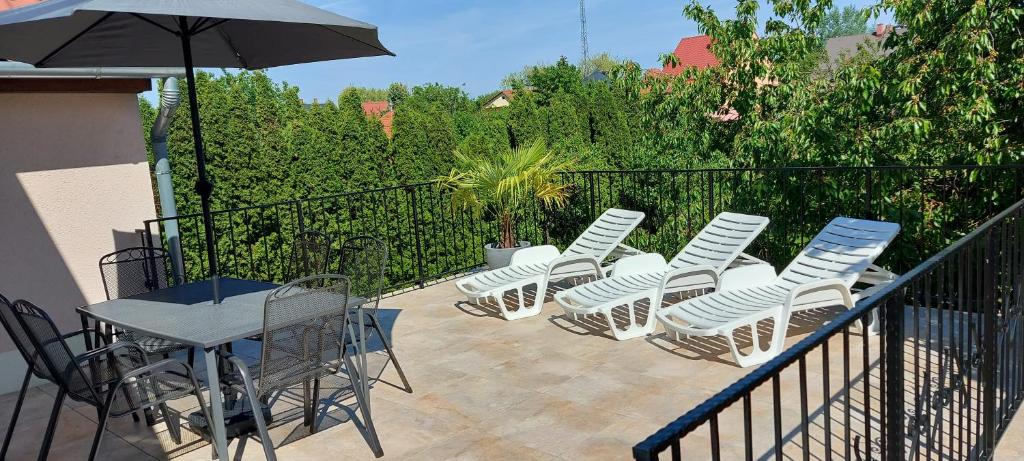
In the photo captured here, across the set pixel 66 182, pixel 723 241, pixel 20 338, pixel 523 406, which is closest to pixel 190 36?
pixel 20 338

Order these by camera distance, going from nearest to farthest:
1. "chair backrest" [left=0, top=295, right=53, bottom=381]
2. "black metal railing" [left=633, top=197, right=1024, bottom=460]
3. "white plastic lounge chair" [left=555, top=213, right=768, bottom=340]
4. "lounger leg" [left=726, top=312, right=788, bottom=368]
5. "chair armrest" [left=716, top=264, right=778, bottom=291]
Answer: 1. "black metal railing" [left=633, top=197, right=1024, bottom=460]
2. "chair backrest" [left=0, top=295, right=53, bottom=381]
3. "lounger leg" [left=726, top=312, right=788, bottom=368]
4. "chair armrest" [left=716, top=264, right=778, bottom=291]
5. "white plastic lounge chair" [left=555, top=213, right=768, bottom=340]

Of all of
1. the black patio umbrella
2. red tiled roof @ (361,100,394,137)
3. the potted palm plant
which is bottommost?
the potted palm plant

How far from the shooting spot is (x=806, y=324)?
5.54 m

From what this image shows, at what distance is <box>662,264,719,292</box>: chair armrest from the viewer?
5.59 m

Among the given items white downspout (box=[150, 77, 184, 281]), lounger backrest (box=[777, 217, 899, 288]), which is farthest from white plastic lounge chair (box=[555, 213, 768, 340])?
white downspout (box=[150, 77, 184, 281])

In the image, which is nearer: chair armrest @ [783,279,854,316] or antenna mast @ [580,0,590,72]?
chair armrest @ [783,279,854,316]

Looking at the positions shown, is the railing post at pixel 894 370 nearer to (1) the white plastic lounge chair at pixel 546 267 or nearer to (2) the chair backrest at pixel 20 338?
(2) the chair backrest at pixel 20 338

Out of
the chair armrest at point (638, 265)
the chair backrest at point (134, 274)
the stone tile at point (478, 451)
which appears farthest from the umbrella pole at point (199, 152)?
the chair armrest at point (638, 265)

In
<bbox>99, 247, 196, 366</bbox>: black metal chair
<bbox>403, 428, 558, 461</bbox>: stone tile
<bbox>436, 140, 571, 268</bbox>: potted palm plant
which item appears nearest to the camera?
<bbox>403, 428, 558, 461</bbox>: stone tile

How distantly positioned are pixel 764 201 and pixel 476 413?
4.76m

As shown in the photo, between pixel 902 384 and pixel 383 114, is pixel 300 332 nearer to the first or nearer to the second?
pixel 902 384

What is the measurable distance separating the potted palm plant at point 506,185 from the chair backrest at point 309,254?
101 inches

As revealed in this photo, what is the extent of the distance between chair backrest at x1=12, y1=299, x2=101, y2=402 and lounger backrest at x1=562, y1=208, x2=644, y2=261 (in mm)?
4321

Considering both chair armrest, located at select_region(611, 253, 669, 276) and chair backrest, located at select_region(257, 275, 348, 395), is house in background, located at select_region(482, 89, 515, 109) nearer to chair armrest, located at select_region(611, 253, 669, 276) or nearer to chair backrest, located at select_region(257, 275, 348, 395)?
chair armrest, located at select_region(611, 253, 669, 276)
